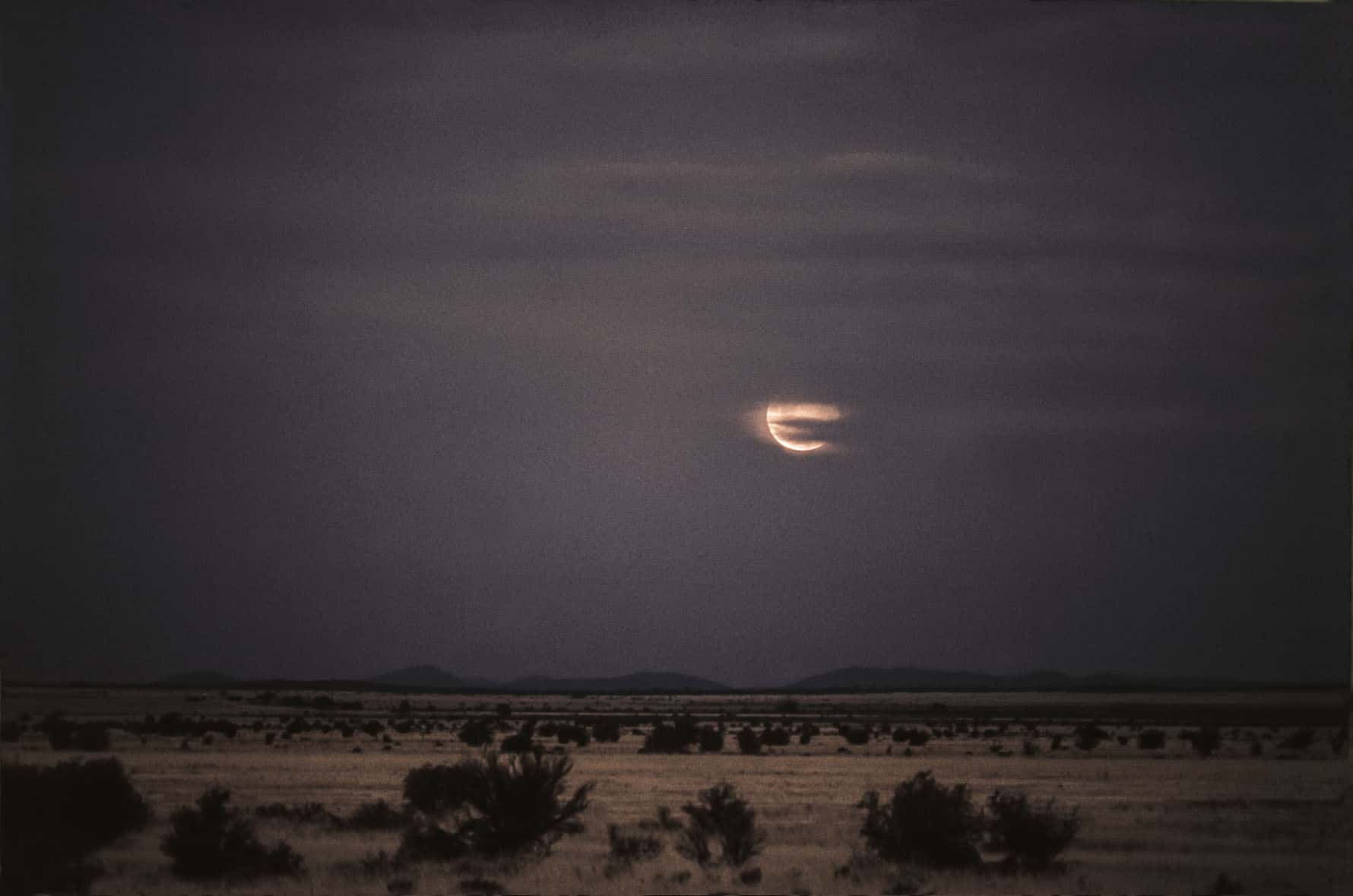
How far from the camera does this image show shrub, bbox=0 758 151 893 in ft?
65.4

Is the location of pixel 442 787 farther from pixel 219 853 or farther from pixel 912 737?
pixel 912 737

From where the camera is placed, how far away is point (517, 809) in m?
21.4

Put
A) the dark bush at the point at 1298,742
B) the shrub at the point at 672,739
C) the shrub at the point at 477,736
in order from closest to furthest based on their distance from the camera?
1. the dark bush at the point at 1298,742
2. the shrub at the point at 672,739
3. the shrub at the point at 477,736

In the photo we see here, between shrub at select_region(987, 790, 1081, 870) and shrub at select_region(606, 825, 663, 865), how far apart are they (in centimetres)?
480

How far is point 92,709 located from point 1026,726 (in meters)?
43.5

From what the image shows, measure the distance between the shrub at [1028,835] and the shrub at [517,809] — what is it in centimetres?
585

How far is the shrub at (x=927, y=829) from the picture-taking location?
21.0m

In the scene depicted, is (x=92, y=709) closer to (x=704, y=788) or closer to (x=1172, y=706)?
(x=704, y=788)

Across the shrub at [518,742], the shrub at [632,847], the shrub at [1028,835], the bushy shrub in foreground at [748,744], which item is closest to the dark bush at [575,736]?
the shrub at [518,742]

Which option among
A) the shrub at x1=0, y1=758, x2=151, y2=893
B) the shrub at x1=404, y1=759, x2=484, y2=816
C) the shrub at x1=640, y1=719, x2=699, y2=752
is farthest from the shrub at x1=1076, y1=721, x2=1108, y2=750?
the shrub at x1=0, y1=758, x2=151, y2=893

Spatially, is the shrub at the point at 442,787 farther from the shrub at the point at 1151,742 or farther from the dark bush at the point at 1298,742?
the dark bush at the point at 1298,742

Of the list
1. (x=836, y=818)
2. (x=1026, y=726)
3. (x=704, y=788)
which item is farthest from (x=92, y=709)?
(x=836, y=818)

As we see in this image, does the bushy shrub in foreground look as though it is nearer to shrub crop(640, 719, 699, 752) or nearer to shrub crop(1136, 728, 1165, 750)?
shrub crop(640, 719, 699, 752)

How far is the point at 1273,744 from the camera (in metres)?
47.9
